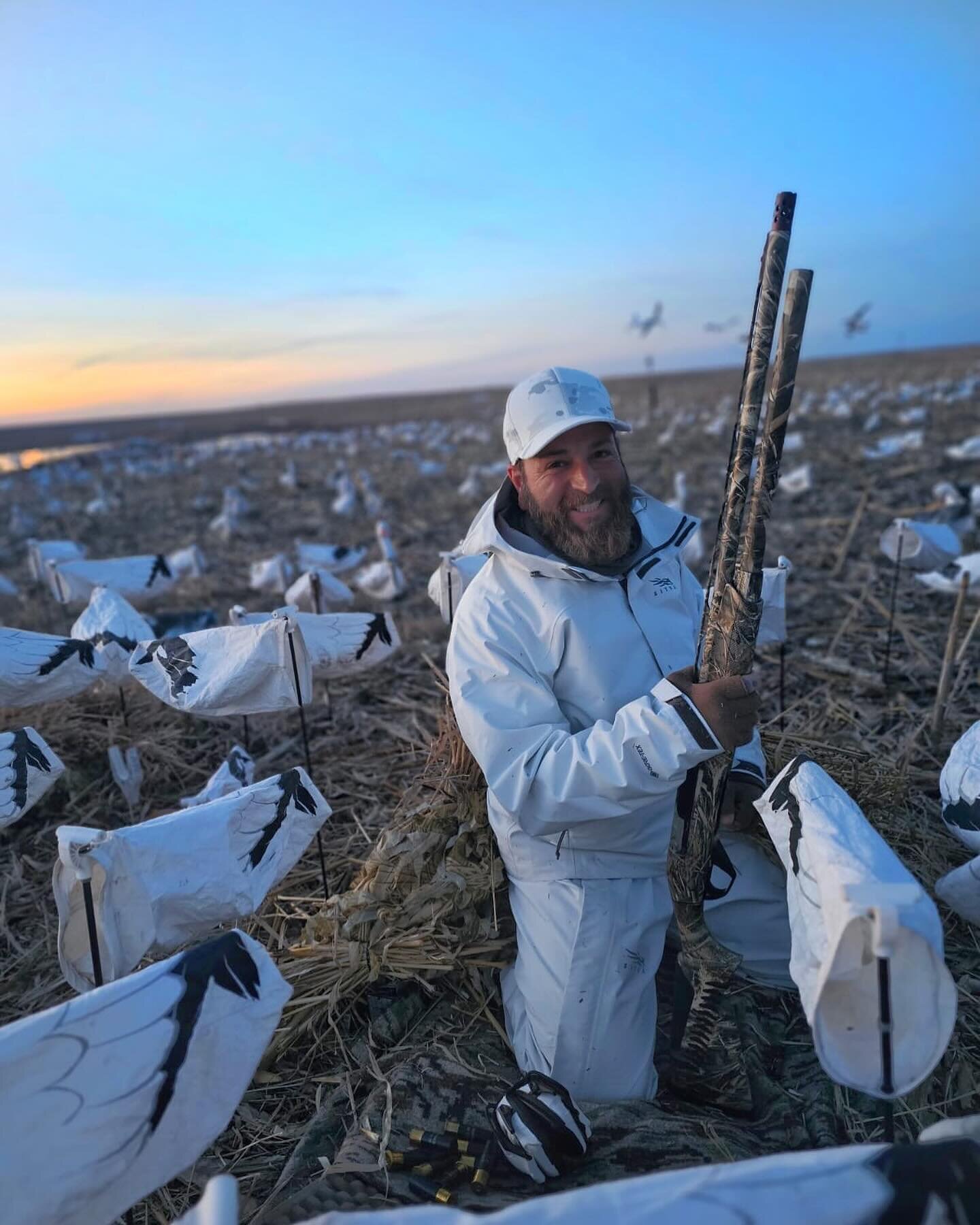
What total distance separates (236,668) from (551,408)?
161cm

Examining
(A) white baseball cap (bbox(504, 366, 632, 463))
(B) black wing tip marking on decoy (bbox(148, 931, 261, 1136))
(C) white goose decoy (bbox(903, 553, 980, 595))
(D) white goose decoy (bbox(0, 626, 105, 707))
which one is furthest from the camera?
(C) white goose decoy (bbox(903, 553, 980, 595))

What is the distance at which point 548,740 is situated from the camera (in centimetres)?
254

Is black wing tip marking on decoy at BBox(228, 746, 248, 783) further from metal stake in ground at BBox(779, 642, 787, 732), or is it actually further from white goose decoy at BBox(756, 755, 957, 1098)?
white goose decoy at BBox(756, 755, 957, 1098)

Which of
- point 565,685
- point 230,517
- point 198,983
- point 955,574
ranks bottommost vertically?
point 230,517

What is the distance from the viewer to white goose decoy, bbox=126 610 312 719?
3266 millimetres

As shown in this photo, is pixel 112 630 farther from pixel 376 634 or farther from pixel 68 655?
pixel 376 634

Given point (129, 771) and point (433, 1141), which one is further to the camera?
point (129, 771)

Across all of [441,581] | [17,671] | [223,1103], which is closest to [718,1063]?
[223,1103]

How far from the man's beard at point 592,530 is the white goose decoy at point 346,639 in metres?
1.05

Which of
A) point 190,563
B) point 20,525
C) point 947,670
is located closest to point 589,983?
point 947,670

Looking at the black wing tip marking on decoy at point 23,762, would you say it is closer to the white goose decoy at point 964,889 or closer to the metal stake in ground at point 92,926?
the metal stake in ground at point 92,926

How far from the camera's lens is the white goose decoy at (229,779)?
3.75 metres

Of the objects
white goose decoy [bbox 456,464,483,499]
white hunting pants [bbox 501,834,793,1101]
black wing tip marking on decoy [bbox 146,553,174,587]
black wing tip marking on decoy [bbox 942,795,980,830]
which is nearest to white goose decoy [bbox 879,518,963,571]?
black wing tip marking on decoy [bbox 942,795,980,830]

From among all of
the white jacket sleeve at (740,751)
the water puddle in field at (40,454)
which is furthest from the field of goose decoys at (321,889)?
the water puddle in field at (40,454)
